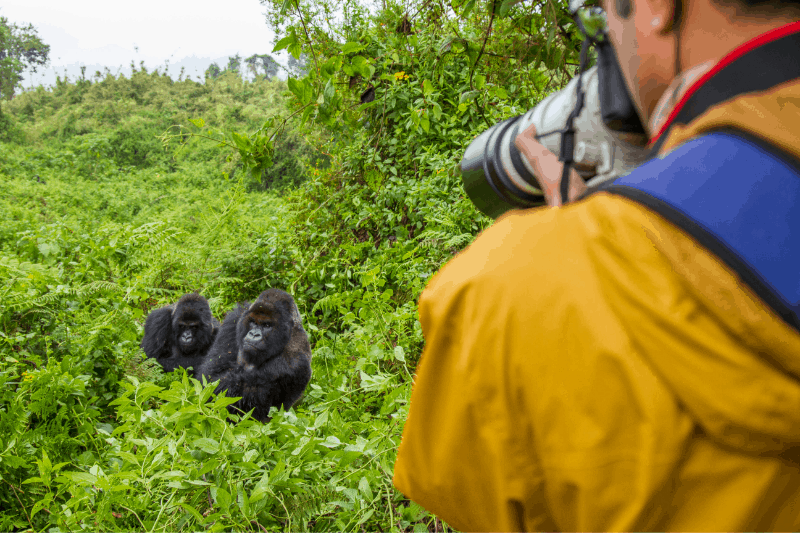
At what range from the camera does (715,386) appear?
38 centimetres

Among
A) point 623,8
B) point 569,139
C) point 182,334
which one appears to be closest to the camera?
point 623,8

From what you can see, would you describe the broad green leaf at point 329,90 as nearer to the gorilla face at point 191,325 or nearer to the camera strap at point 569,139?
the camera strap at point 569,139

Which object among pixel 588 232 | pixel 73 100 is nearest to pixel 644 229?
pixel 588 232

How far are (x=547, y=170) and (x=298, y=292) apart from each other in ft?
11.6

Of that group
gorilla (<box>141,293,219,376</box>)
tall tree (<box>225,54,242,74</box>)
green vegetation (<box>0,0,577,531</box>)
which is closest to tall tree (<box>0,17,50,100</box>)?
tall tree (<box>225,54,242,74</box>)

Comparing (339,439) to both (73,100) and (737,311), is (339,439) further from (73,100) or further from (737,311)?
(73,100)

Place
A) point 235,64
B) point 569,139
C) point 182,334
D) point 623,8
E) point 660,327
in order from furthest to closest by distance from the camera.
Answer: point 235,64 < point 182,334 < point 569,139 < point 623,8 < point 660,327

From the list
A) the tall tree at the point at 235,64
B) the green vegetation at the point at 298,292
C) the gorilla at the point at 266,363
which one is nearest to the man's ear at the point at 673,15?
the green vegetation at the point at 298,292

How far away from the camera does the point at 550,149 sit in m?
0.64

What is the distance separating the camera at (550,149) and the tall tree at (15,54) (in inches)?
796

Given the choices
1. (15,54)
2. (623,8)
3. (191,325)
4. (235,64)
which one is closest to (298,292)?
(191,325)

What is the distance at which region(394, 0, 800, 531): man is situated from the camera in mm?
→ 378

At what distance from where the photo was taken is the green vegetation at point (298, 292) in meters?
1.29

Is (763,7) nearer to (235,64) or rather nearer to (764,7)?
(764,7)
